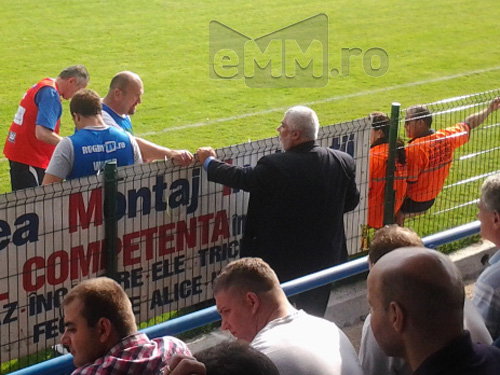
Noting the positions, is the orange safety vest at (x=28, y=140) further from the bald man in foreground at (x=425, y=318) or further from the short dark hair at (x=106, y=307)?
the bald man in foreground at (x=425, y=318)

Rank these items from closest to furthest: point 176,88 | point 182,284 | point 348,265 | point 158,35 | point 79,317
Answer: point 79,317, point 348,265, point 182,284, point 176,88, point 158,35

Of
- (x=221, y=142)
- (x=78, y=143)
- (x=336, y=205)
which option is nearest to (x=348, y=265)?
(x=336, y=205)

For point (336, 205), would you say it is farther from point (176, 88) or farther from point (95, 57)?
point (95, 57)

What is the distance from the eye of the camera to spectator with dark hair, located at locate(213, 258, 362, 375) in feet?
12.2

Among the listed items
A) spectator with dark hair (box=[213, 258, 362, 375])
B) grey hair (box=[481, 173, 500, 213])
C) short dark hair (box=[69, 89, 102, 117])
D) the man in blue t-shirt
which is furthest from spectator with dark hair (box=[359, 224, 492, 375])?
short dark hair (box=[69, 89, 102, 117])

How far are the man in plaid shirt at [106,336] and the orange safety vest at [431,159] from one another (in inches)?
171

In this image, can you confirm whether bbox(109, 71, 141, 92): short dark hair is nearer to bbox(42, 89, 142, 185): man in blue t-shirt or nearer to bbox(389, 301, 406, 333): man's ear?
bbox(42, 89, 142, 185): man in blue t-shirt

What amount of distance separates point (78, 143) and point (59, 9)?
17.5 metres

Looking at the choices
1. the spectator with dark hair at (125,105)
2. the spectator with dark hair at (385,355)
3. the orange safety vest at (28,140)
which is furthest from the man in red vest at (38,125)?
the spectator with dark hair at (385,355)

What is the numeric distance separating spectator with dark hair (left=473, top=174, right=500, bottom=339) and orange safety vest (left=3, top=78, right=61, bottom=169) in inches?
205

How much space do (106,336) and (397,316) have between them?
1.47 meters

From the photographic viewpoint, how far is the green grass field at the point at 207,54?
48.7ft

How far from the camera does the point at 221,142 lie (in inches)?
527

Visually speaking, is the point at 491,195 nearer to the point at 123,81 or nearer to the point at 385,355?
the point at 385,355
